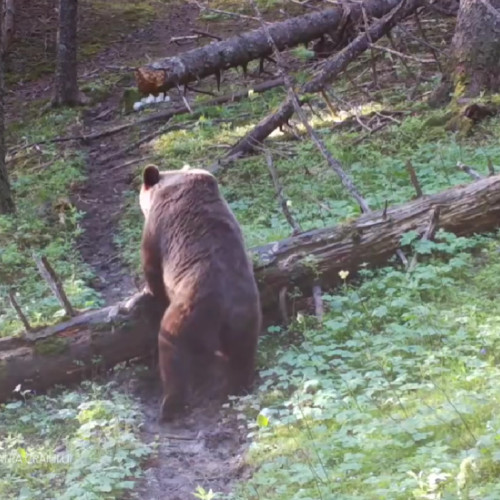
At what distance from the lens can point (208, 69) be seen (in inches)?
503

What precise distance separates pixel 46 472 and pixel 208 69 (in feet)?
27.4

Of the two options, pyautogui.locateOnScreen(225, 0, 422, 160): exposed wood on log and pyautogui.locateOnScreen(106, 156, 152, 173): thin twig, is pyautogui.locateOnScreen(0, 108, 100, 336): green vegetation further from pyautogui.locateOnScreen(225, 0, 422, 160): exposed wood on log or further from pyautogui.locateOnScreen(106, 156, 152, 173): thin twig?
→ pyautogui.locateOnScreen(225, 0, 422, 160): exposed wood on log

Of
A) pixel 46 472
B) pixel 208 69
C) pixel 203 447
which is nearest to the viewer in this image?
pixel 46 472

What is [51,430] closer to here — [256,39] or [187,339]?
[187,339]

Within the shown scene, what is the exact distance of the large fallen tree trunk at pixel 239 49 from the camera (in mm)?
11953

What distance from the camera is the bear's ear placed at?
7594 millimetres

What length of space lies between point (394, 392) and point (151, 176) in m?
3.16

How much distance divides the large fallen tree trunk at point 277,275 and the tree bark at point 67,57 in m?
10.3

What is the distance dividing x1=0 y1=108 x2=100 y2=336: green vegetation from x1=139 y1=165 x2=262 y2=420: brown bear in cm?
117

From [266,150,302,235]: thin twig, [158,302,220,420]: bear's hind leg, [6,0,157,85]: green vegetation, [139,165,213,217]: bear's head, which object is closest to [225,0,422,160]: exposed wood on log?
[266,150,302,235]: thin twig

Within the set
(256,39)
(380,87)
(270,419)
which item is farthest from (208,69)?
(270,419)

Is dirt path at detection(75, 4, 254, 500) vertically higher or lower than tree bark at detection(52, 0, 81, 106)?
lower

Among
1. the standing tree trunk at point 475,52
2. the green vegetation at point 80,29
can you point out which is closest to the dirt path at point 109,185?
the green vegetation at point 80,29

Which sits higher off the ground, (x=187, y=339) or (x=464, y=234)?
(x=187, y=339)
